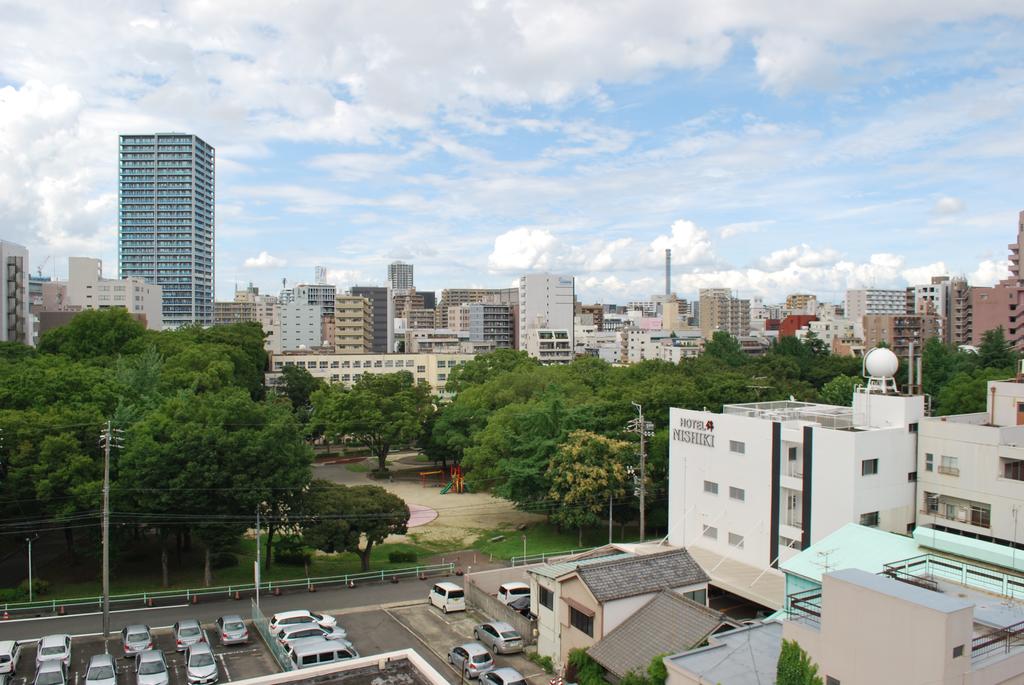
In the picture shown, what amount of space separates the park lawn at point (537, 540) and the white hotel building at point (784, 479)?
20.9 ft

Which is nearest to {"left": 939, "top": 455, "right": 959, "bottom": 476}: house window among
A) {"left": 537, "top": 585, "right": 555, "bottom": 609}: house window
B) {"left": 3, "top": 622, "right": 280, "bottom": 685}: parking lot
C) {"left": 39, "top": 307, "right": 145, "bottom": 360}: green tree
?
{"left": 537, "top": 585, "right": 555, "bottom": 609}: house window

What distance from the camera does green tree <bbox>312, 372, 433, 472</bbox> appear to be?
53281 millimetres

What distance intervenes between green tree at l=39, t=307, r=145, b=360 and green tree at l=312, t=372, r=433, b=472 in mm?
21134

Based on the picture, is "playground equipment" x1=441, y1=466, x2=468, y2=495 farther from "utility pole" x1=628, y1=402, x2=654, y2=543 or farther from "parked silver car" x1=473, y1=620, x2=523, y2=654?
"parked silver car" x1=473, y1=620, x2=523, y2=654

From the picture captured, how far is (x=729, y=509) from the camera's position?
28.8m

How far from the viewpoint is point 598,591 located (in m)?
20.1

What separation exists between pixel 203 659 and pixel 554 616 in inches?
384

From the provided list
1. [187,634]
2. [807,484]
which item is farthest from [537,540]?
[187,634]

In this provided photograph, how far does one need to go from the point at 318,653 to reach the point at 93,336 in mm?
53518

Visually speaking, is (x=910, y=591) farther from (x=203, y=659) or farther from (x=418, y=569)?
(x=418, y=569)

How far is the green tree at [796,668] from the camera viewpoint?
42.0 feet

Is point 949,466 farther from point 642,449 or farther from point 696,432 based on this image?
point 642,449

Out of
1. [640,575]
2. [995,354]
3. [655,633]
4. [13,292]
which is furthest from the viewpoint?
[13,292]

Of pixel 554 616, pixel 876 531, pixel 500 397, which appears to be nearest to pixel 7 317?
pixel 500 397
